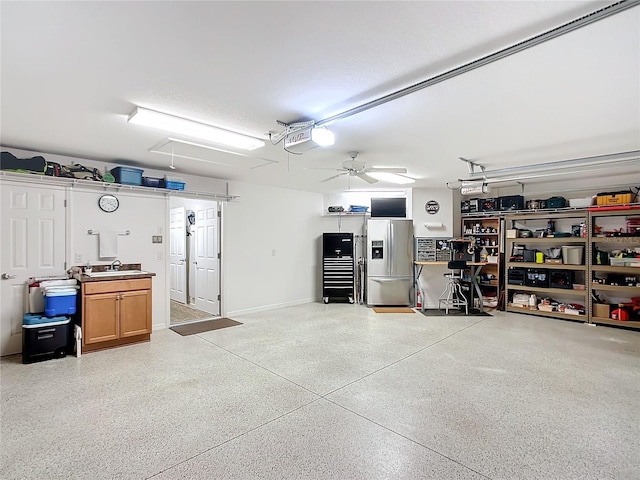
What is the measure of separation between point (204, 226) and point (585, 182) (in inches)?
280

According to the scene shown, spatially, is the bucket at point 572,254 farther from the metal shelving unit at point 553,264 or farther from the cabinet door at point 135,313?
the cabinet door at point 135,313

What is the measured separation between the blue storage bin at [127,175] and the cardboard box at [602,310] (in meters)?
7.65

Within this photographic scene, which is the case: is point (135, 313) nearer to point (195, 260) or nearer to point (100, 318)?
point (100, 318)

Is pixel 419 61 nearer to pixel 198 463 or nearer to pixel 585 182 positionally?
pixel 198 463

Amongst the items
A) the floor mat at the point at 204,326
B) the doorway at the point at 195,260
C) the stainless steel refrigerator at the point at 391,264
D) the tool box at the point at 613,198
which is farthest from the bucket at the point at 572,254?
the doorway at the point at 195,260

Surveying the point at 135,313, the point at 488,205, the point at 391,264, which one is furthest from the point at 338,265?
the point at 135,313

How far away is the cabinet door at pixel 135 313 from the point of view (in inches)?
162

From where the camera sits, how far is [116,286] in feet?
13.4

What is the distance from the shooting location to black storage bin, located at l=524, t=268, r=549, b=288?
598 cm

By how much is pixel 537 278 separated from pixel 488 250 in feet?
3.41

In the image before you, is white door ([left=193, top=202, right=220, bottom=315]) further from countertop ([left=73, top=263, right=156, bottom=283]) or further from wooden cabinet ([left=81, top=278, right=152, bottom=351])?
wooden cabinet ([left=81, top=278, right=152, bottom=351])

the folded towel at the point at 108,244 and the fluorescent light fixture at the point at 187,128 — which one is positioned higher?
the fluorescent light fixture at the point at 187,128

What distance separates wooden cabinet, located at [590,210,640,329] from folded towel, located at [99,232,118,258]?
25.1ft

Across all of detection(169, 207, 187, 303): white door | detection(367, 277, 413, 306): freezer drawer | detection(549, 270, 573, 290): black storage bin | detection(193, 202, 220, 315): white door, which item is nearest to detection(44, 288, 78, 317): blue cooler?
detection(193, 202, 220, 315): white door
